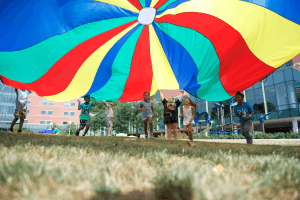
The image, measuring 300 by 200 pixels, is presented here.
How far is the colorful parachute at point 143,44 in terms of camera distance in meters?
4.45

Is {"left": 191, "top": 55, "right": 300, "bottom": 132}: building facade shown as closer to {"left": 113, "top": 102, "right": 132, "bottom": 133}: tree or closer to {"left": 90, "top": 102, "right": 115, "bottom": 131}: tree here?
{"left": 113, "top": 102, "right": 132, "bottom": 133}: tree

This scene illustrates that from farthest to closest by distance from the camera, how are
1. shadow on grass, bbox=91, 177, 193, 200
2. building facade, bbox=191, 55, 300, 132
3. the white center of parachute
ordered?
building facade, bbox=191, 55, 300, 132, the white center of parachute, shadow on grass, bbox=91, 177, 193, 200

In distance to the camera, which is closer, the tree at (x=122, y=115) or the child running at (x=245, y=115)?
the child running at (x=245, y=115)

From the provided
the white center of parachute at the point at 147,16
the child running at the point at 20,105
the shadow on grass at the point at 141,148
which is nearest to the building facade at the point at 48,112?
the child running at the point at 20,105

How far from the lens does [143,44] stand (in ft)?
20.6

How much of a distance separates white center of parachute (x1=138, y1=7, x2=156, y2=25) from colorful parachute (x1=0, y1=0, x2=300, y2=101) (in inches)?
1.1

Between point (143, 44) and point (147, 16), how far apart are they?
3.17 feet

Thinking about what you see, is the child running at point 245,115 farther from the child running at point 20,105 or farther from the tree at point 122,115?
the tree at point 122,115

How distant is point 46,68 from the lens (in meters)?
5.61

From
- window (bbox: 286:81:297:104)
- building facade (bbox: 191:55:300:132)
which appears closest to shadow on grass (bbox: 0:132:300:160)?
building facade (bbox: 191:55:300:132)

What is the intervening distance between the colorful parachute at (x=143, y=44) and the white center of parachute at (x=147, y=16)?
0.03 m

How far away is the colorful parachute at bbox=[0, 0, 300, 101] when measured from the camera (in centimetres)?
445

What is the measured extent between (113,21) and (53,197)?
17.8ft

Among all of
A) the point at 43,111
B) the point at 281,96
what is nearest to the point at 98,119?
the point at 281,96
